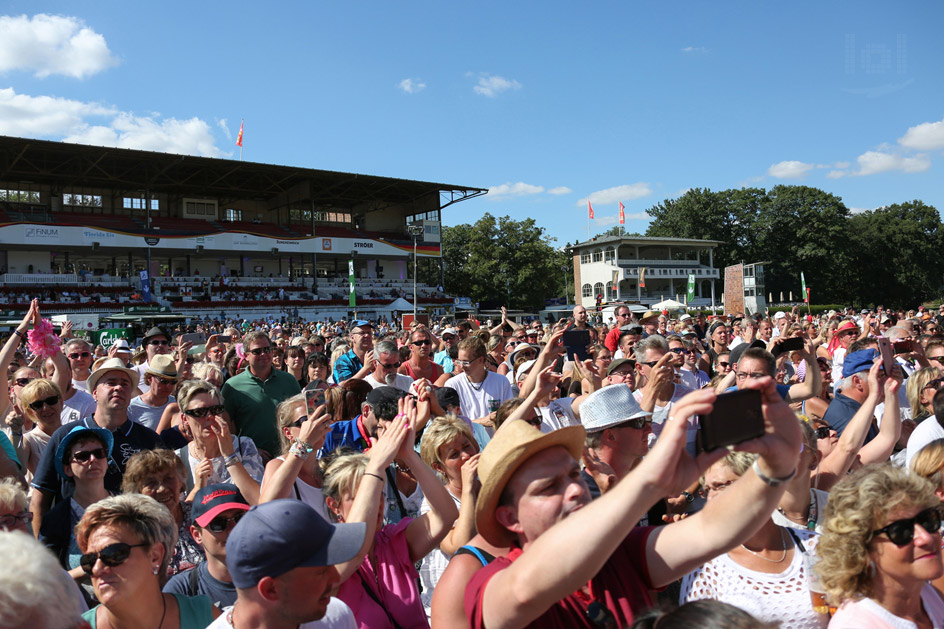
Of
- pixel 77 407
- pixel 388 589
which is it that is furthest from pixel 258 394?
pixel 388 589

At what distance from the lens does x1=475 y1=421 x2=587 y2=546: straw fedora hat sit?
1.72m

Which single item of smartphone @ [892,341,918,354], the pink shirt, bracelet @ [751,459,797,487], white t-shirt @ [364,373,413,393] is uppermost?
bracelet @ [751,459,797,487]

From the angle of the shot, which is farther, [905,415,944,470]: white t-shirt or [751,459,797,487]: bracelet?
[905,415,944,470]: white t-shirt

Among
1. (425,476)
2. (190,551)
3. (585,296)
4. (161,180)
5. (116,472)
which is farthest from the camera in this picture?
(585,296)

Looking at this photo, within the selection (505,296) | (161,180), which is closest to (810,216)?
(505,296)

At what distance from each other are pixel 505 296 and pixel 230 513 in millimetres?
55603

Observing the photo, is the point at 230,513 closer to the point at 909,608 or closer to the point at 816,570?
the point at 816,570

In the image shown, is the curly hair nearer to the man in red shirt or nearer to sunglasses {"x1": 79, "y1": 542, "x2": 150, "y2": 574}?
the man in red shirt

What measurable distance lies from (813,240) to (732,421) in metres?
72.6

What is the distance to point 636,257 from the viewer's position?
197 ft

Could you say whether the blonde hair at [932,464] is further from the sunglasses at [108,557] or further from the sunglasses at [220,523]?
the sunglasses at [108,557]

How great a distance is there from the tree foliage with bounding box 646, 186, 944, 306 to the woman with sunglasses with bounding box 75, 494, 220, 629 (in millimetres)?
70124

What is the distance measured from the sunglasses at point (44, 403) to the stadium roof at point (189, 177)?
39.6m

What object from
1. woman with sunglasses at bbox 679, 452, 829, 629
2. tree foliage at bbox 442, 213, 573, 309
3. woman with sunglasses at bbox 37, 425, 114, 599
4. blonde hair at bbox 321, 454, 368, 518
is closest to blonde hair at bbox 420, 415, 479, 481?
blonde hair at bbox 321, 454, 368, 518
